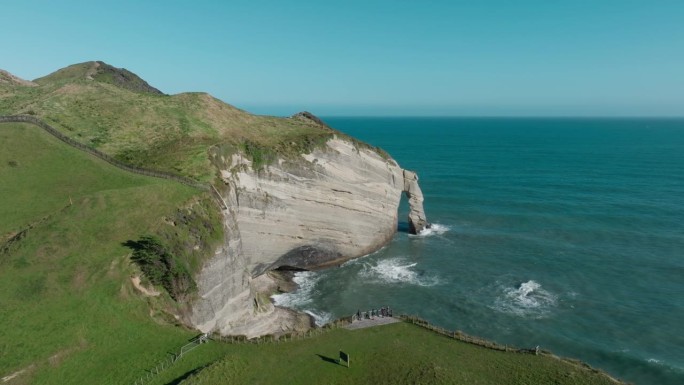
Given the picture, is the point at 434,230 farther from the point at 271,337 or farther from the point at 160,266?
the point at 160,266

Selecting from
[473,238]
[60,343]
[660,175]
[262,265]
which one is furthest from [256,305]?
[660,175]

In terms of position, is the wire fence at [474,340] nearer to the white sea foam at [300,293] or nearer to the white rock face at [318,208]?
the white sea foam at [300,293]

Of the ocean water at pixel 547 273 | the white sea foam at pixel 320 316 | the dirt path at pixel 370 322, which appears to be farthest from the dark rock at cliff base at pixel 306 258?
the dirt path at pixel 370 322

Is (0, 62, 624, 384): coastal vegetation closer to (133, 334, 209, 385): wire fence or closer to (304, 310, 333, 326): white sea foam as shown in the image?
(133, 334, 209, 385): wire fence

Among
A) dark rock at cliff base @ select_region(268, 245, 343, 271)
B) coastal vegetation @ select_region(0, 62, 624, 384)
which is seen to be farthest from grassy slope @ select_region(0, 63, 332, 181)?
dark rock at cliff base @ select_region(268, 245, 343, 271)

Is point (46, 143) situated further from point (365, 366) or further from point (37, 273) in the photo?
point (365, 366)

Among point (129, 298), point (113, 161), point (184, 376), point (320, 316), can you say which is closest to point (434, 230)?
point (320, 316)

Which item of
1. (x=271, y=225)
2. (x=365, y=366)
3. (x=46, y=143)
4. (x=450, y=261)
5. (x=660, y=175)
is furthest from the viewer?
(x=660, y=175)
